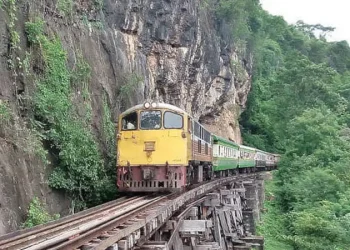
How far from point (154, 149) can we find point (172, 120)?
956 mm

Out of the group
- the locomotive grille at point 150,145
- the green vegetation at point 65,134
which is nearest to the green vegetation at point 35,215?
the green vegetation at point 65,134

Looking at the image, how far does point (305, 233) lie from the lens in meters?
18.0

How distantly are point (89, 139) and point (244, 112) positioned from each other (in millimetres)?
35425

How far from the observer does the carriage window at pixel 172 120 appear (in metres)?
12.2

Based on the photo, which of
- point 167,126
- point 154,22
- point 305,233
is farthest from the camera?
point 154,22

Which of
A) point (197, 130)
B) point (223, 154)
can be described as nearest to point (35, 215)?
point (197, 130)

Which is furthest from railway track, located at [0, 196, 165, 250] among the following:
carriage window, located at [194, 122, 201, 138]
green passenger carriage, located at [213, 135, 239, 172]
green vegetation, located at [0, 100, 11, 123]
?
green passenger carriage, located at [213, 135, 239, 172]

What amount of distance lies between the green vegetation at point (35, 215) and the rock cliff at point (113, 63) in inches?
6.1

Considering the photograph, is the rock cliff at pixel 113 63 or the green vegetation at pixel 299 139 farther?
the green vegetation at pixel 299 139

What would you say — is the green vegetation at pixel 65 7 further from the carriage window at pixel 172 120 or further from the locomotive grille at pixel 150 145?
the locomotive grille at pixel 150 145

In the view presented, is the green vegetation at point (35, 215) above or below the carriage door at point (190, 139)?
below

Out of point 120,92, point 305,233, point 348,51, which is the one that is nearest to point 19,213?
point 120,92

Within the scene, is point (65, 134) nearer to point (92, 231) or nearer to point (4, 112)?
point (4, 112)

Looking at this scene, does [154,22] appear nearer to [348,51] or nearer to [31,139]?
[31,139]
